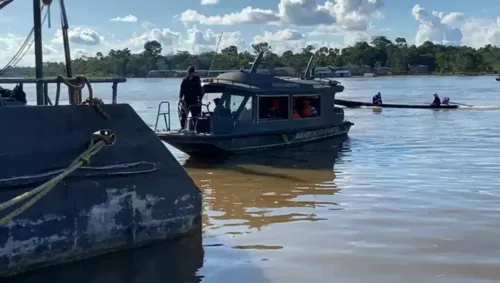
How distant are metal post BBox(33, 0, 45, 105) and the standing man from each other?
8479mm

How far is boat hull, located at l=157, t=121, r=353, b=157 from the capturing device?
48.9 ft

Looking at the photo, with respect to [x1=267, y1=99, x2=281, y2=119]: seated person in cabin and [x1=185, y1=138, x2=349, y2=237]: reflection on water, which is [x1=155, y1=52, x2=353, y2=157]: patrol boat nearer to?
[x1=267, y1=99, x2=281, y2=119]: seated person in cabin

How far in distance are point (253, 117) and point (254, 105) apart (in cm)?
28

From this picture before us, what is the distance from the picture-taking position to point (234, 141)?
1555cm

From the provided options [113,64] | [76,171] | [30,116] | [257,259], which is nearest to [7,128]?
[30,116]

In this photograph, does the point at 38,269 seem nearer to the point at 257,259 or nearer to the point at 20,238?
the point at 20,238

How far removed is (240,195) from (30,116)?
5292 mm

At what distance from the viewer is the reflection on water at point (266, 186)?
9.55m

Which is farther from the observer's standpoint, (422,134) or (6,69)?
(422,134)

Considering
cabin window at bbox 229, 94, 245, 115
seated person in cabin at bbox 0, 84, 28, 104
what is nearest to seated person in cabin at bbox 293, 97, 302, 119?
cabin window at bbox 229, 94, 245, 115

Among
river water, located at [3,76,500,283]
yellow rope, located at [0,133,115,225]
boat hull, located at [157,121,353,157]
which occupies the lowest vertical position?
river water, located at [3,76,500,283]

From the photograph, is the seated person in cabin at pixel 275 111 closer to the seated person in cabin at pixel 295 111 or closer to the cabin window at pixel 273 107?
the cabin window at pixel 273 107

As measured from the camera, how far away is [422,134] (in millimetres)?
21438

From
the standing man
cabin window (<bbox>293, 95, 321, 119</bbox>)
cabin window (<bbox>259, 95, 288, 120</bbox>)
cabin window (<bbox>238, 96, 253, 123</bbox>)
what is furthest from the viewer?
cabin window (<bbox>293, 95, 321, 119</bbox>)
